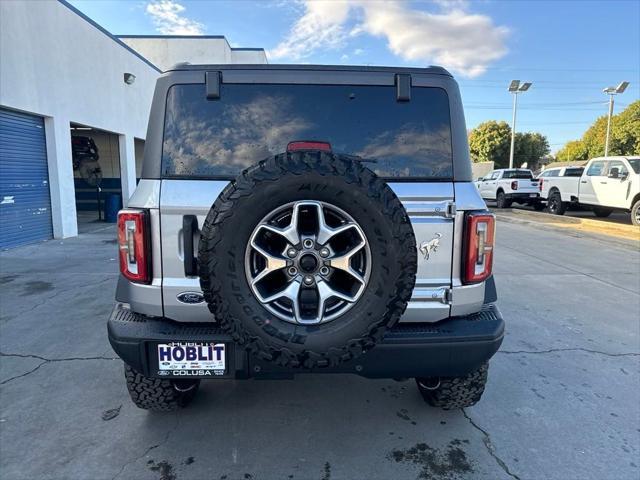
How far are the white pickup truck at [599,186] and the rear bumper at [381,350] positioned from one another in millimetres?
12806

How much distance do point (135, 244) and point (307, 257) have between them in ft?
3.11

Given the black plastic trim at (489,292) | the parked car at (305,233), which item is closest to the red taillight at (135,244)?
the parked car at (305,233)

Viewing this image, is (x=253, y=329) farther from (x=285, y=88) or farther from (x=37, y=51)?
(x=37, y=51)

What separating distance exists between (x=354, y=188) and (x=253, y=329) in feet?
2.60

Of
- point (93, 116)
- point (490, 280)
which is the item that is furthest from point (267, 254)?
point (93, 116)

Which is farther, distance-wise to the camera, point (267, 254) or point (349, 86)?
point (349, 86)

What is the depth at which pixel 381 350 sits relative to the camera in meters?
2.13

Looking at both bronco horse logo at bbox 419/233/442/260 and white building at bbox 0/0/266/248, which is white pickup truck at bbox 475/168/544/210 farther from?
bronco horse logo at bbox 419/233/442/260

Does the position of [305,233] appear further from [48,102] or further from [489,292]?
[48,102]

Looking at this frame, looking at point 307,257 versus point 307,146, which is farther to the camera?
point 307,146

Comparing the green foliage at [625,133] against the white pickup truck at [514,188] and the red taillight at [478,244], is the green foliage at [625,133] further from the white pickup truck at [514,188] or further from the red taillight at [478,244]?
the red taillight at [478,244]

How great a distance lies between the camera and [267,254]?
1.94 meters

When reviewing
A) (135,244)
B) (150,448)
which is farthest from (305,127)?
(150,448)

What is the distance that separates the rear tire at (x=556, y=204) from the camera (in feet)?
52.2
